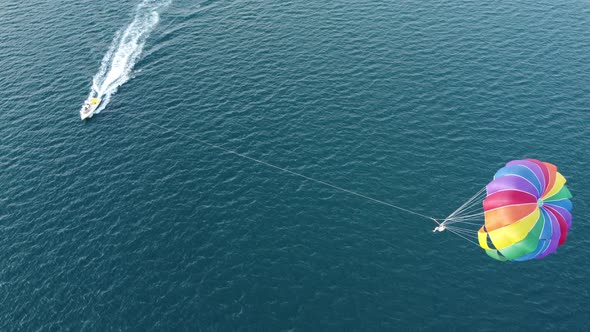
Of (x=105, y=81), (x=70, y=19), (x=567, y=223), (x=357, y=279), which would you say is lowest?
(x=357, y=279)

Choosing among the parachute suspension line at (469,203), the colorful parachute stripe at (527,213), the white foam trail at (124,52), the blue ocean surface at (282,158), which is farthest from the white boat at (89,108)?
the colorful parachute stripe at (527,213)

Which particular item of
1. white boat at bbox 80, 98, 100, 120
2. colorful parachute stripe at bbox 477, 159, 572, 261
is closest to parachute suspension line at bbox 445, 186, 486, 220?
colorful parachute stripe at bbox 477, 159, 572, 261

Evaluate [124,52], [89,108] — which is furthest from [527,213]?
[124,52]

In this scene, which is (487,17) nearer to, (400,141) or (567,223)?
(400,141)

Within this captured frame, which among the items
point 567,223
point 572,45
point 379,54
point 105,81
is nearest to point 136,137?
point 105,81

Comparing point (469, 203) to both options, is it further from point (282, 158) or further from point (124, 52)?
point (124, 52)

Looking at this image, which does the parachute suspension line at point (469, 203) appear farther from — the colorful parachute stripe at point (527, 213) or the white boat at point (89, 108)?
the white boat at point (89, 108)

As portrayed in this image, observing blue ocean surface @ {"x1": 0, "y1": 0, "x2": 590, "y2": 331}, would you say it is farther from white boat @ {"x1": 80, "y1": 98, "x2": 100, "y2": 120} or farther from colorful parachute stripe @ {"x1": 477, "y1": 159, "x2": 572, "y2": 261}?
colorful parachute stripe @ {"x1": 477, "y1": 159, "x2": 572, "y2": 261}
